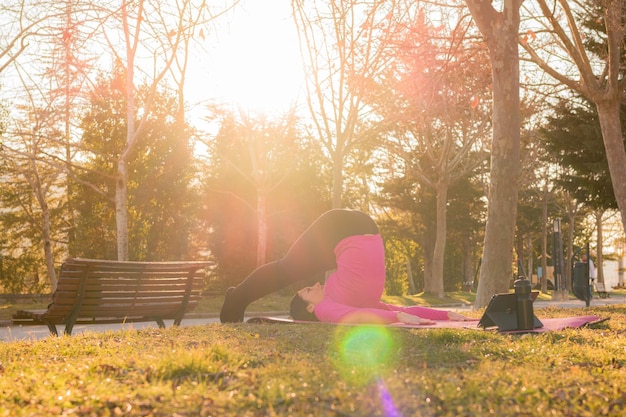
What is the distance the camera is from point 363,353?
5031 mm

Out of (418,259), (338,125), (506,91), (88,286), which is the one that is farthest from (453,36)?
(418,259)

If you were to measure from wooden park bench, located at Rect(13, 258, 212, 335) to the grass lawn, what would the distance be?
12.6 ft

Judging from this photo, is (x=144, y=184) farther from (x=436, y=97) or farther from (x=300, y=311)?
(x=300, y=311)

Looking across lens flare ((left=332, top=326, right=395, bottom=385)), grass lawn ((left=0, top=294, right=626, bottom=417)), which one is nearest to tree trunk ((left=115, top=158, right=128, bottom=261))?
lens flare ((left=332, top=326, right=395, bottom=385))

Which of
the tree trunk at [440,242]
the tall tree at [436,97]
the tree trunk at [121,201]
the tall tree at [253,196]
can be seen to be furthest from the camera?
the tall tree at [253,196]

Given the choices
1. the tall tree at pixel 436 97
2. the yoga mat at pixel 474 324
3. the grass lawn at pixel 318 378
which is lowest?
the grass lawn at pixel 318 378

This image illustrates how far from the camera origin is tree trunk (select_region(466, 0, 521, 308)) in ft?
40.7

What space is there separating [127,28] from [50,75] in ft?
8.92

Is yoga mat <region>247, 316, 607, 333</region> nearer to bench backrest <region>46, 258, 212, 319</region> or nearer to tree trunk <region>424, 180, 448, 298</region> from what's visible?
bench backrest <region>46, 258, 212, 319</region>

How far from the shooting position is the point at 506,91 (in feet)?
40.8

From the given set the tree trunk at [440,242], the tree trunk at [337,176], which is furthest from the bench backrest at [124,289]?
the tree trunk at [440,242]

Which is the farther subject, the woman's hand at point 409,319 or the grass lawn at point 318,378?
the woman's hand at point 409,319

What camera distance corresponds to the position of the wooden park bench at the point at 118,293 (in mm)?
9750

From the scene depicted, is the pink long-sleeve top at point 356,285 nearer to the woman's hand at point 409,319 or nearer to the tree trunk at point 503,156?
the woman's hand at point 409,319
